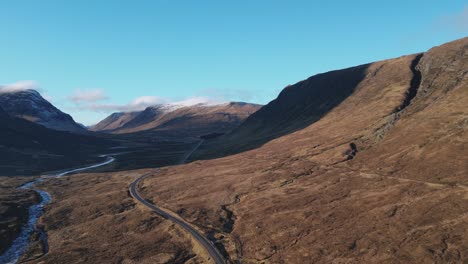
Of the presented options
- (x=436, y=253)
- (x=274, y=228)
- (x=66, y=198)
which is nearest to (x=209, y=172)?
(x=66, y=198)

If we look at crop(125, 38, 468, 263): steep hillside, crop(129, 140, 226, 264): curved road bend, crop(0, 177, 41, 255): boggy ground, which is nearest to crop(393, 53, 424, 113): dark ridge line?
crop(125, 38, 468, 263): steep hillside

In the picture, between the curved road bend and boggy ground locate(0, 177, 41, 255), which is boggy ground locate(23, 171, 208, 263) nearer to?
the curved road bend

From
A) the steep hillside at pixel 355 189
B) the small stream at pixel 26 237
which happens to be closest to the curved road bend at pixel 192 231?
the steep hillside at pixel 355 189

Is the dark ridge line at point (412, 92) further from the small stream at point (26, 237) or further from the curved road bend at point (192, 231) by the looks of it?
the small stream at point (26, 237)

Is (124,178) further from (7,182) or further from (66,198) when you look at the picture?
(7,182)

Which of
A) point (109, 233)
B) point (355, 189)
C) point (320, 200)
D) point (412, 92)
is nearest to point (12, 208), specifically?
point (109, 233)

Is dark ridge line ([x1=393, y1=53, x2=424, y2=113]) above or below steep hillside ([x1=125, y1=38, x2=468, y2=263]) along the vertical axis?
above

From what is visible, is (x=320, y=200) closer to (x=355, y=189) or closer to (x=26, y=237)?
(x=355, y=189)
